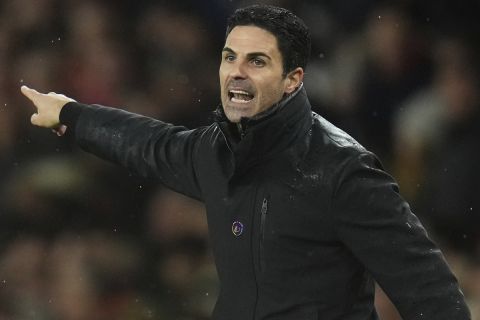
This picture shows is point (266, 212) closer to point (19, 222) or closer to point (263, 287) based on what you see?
point (263, 287)

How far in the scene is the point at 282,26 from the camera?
2.01 m

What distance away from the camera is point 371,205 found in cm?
188

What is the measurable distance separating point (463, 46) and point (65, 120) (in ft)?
5.15

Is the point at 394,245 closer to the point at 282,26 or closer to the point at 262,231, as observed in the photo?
the point at 262,231

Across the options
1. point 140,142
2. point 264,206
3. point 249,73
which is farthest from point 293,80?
point 140,142

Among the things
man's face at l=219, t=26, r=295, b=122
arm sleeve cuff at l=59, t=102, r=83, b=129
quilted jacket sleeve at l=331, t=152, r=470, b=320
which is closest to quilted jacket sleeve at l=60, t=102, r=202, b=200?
arm sleeve cuff at l=59, t=102, r=83, b=129

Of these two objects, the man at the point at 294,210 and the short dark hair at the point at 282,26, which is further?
the short dark hair at the point at 282,26

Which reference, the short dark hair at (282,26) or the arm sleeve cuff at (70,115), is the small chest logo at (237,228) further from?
the arm sleeve cuff at (70,115)

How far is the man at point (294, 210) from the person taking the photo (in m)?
1.88

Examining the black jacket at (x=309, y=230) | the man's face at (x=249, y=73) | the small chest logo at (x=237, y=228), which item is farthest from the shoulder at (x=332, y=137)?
the small chest logo at (x=237, y=228)

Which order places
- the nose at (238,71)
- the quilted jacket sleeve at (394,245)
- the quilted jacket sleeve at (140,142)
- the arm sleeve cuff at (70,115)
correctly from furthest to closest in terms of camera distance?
the arm sleeve cuff at (70,115) → the quilted jacket sleeve at (140,142) → the nose at (238,71) → the quilted jacket sleeve at (394,245)

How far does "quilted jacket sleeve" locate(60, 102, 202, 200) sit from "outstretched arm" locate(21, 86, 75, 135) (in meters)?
0.02

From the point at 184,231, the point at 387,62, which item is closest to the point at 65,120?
the point at 184,231

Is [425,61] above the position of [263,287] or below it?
above
